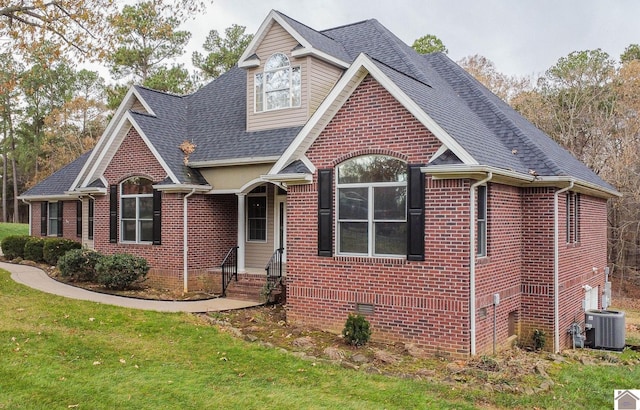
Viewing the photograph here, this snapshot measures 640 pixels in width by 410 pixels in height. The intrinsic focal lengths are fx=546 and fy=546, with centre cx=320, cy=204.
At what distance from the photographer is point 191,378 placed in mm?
7438

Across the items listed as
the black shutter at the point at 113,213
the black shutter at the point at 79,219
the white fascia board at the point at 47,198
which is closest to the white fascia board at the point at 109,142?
the black shutter at the point at 113,213

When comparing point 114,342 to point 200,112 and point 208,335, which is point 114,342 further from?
point 200,112

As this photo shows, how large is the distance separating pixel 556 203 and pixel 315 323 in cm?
568

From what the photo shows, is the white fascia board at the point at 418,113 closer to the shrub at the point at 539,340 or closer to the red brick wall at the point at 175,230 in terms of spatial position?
the shrub at the point at 539,340

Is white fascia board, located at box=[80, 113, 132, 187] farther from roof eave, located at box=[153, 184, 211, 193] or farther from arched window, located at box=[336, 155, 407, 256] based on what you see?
arched window, located at box=[336, 155, 407, 256]

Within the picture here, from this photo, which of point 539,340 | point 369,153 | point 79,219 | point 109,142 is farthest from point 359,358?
point 79,219

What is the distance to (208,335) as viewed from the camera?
31.5 feet

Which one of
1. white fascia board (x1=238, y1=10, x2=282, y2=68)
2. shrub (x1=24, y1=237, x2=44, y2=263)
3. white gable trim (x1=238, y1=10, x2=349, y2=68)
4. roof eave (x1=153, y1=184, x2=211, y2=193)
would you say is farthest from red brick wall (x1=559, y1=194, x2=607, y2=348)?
shrub (x1=24, y1=237, x2=44, y2=263)

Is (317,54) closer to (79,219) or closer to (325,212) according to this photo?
(325,212)

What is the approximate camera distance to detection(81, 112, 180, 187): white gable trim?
49.4 feet

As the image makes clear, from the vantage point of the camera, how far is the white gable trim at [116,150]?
49.4 ft

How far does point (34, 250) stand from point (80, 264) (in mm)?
6562

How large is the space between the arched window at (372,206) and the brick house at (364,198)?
0.09ft

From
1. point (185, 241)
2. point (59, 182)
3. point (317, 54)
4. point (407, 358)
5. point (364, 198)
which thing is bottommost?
point (407, 358)
